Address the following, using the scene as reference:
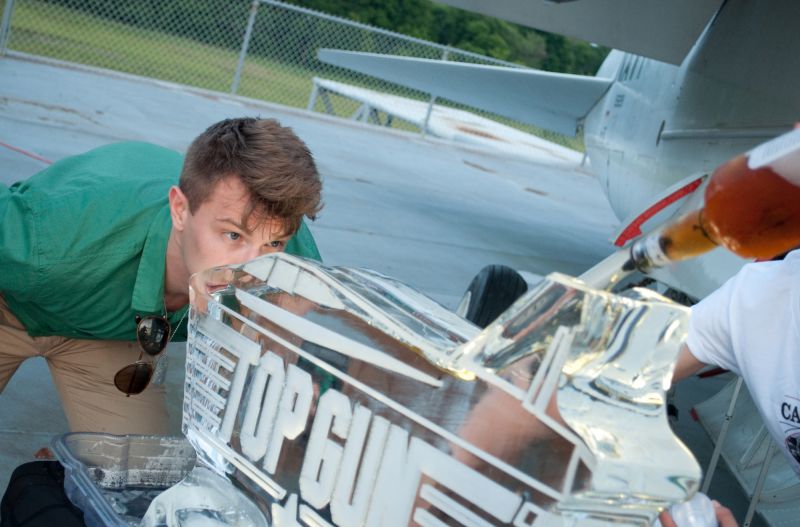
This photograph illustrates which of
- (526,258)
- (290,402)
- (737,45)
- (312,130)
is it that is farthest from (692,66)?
(312,130)

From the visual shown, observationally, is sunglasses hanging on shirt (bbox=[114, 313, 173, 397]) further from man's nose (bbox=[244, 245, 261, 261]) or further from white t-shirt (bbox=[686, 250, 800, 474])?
white t-shirt (bbox=[686, 250, 800, 474])

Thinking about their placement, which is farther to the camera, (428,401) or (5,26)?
(5,26)

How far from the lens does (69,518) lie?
113 cm

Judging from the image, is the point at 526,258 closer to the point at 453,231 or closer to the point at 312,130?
the point at 453,231

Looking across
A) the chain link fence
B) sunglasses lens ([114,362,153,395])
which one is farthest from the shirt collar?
the chain link fence

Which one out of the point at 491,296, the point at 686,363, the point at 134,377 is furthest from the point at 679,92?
the point at 134,377

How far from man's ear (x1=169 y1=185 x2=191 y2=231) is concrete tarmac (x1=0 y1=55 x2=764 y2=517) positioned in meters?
1.04

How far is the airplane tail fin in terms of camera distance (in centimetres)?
787

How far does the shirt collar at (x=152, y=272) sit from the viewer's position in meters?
1.85

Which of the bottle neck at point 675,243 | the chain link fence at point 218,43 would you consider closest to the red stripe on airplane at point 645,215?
the bottle neck at point 675,243

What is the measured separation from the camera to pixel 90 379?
233 centimetres

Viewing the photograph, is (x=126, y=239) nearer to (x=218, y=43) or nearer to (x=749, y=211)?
(x=749, y=211)

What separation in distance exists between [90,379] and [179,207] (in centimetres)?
84

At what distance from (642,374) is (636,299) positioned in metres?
0.07
